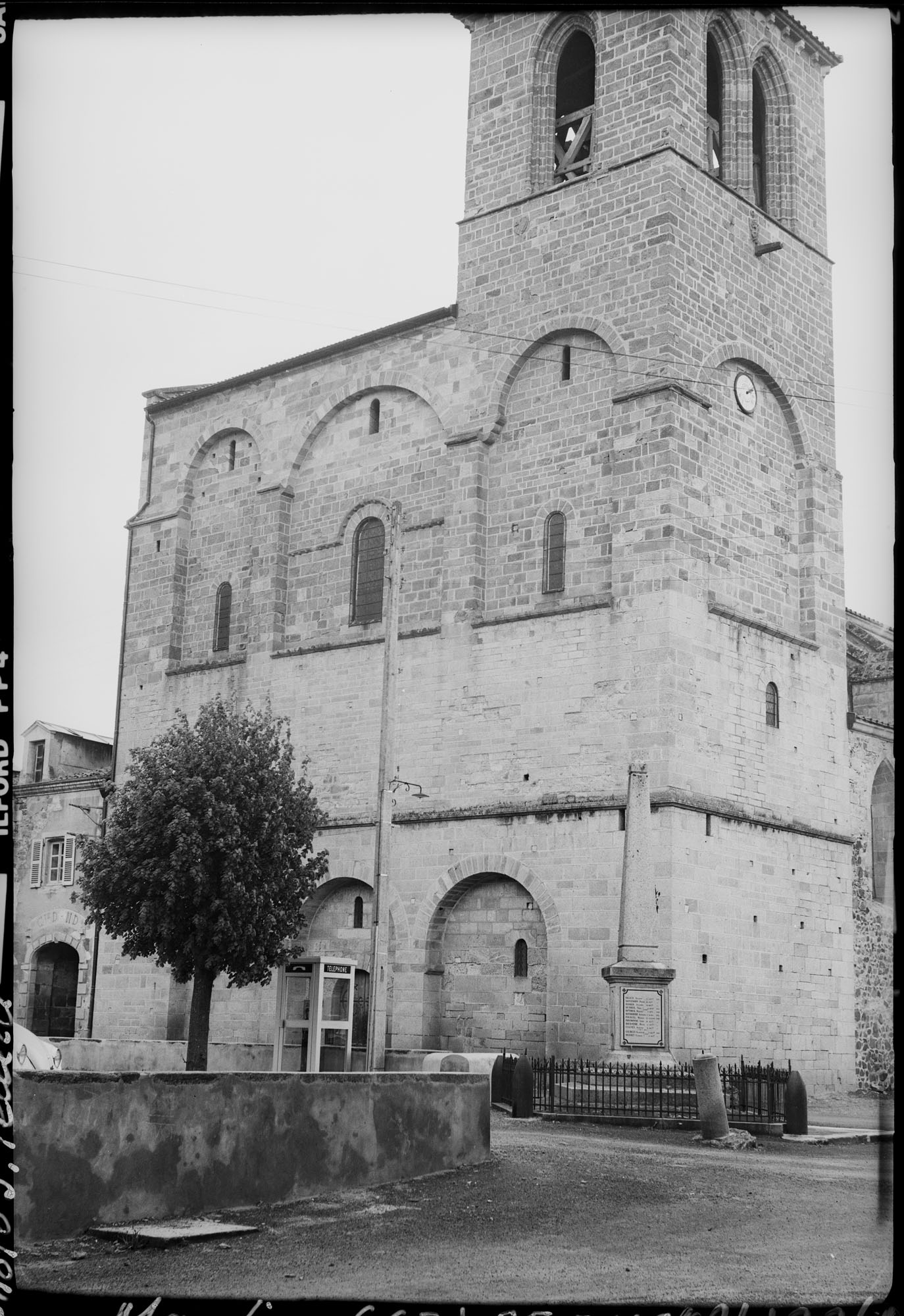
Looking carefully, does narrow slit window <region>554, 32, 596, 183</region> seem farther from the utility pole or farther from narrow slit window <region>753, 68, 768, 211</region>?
the utility pole

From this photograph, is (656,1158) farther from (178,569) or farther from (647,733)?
(178,569)

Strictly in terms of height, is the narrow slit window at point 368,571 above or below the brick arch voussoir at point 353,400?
below

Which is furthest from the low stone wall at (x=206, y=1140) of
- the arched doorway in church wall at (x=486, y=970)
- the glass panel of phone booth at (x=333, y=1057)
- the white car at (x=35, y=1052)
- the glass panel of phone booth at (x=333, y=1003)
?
the glass panel of phone booth at (x=333, y=1003)

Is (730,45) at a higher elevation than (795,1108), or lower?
higher

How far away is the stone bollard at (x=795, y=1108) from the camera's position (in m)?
17.8

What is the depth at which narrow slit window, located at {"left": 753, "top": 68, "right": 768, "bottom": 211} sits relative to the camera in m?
29.3

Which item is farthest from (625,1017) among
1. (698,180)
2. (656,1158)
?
(698,180)

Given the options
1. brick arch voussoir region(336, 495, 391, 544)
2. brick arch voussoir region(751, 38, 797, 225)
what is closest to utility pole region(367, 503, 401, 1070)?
brick arch voussoir region(336, 495, 391, 544)

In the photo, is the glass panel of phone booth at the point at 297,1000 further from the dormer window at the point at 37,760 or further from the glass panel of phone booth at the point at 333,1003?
the dormer window at the point at 37,760

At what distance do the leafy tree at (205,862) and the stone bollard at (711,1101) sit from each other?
8.69 metres

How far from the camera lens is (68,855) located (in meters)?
33.8

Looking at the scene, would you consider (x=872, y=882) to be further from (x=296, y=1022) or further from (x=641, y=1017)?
(x=296, y=1022)

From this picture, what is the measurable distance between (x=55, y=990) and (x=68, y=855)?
303 centimetres

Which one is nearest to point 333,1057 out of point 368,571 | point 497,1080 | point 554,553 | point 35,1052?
point 497,1080
